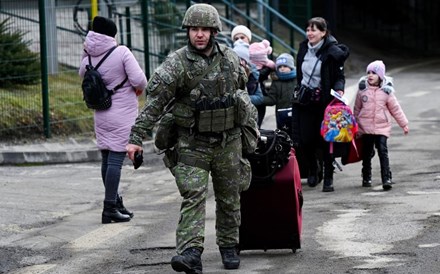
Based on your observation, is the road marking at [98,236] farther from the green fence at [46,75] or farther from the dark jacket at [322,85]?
the green fence at [46,75]

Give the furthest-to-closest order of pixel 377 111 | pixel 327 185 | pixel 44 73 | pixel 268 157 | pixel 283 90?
pixel 44 73 → pixel 283 90 → pixel 377 111 → pixel 327 185 → pixel 268 157

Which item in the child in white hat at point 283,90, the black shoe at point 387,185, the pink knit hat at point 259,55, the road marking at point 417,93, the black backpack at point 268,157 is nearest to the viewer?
the black backpack at point 268,157

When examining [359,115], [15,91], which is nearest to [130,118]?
[359,115]

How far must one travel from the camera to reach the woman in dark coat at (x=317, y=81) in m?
12.2

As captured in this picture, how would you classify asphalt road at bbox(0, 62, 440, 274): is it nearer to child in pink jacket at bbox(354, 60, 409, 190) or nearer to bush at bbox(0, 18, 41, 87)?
child in pink jacket at bbox(354, 60, 409, 190)

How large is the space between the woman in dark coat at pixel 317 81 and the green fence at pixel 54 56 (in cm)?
467

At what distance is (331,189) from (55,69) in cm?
584

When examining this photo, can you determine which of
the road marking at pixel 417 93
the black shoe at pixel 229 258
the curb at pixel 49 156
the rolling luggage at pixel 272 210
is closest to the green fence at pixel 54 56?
the curb at pixel 49 156

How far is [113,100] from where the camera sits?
10.7 m

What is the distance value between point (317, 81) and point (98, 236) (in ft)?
10.4

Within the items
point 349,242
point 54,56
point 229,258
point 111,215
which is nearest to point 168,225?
point 111,215

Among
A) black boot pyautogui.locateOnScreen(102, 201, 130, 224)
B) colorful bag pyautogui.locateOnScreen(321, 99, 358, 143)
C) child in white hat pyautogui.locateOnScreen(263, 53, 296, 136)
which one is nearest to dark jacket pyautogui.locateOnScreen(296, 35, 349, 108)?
colorful bag pyautogui.locateOnScreen(321, 99, 358, 143)

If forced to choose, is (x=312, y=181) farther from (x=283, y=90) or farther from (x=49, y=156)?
(x=49, y=156)

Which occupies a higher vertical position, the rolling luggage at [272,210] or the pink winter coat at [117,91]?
the pink winter coat at [117,91]
